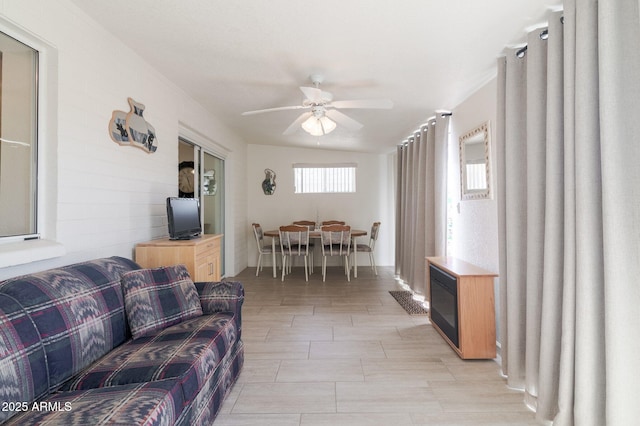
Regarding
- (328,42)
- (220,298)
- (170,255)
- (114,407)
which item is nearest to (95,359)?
(114,407)

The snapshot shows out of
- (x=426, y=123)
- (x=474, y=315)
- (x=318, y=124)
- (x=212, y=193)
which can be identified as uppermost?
(x=426, y=123)

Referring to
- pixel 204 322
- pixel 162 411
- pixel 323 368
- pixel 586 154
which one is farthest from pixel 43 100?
pixel 586 154

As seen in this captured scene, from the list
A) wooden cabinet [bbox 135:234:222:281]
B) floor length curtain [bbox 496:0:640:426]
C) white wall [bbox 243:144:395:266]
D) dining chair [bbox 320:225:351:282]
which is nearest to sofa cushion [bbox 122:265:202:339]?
wooden cabinet [bbox 135:234:222:281]

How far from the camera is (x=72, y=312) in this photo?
4.77 ft

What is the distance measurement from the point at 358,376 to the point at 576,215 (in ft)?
5.60

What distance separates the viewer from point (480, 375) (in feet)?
7.14

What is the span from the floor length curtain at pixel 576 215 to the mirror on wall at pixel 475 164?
0.69 metres

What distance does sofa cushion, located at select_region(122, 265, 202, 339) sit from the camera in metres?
1.80

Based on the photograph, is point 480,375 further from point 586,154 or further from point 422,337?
point 586,154

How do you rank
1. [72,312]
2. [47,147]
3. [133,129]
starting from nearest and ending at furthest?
[72,312], [47,147], [133,129]

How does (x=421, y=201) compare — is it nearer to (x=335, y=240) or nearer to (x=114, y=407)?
(x=335, y=240)

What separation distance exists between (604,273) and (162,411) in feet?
6.46

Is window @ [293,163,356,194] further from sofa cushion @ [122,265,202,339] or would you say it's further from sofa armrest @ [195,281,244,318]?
sofa cushion @ [122,265,202,339]

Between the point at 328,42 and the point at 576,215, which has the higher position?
the point at 328,42
